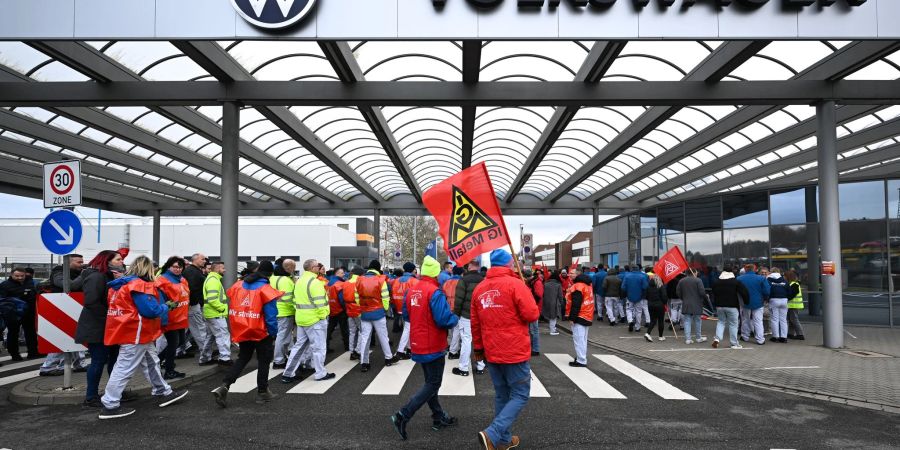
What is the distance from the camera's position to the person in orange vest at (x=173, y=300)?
720cm

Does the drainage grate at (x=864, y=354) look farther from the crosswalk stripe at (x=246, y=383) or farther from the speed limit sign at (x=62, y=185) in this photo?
the speed limit sign at (x=62, y=185)

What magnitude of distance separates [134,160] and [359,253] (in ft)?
88.8

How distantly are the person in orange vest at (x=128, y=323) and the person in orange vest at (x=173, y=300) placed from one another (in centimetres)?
92

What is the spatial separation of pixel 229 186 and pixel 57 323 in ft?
19.4

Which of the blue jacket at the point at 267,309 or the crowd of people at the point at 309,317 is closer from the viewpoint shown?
the crowd of people at the point at 309,317

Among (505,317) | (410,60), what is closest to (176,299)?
(505,317)

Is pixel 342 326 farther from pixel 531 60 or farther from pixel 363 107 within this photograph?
pixel 531 60

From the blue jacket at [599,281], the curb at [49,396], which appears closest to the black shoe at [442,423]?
the curb at [49,396]

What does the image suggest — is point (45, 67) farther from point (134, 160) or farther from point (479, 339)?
point (479, 339)

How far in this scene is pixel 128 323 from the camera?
6.07 m

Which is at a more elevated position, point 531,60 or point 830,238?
point 531,60

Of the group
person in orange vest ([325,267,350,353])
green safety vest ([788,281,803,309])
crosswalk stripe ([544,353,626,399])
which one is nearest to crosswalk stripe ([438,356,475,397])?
crosswalk stripe ([544,353,626,399])

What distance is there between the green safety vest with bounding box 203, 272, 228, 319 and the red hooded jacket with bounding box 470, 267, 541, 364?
5.55 metres

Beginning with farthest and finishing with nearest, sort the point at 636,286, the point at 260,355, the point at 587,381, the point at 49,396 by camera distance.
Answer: the point at 636,286 < the point at 587,381 < the point at 49,396 < the point at 260,355
